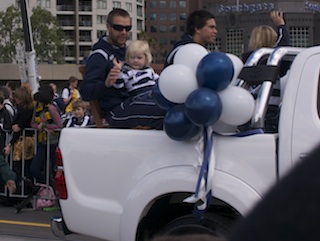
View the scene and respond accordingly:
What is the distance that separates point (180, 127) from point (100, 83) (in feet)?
5.37

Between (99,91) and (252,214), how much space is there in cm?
486

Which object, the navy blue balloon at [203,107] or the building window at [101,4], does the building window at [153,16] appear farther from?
the navy blue balloon at [203,107]

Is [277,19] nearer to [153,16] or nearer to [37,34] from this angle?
[37,34]

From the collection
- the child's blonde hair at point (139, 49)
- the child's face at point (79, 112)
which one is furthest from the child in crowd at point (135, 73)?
the child's face at point (79, 112)

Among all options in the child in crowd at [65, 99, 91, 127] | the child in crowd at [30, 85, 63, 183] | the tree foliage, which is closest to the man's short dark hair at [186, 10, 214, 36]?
the child in crowd at [30, 85, 63, 183]

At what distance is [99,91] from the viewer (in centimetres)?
549

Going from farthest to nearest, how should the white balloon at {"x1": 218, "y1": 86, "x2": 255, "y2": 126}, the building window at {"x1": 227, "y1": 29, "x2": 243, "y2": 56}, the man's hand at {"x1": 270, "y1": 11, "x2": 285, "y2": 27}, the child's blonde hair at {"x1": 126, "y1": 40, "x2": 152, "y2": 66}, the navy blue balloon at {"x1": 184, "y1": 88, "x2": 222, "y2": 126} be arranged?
the building window at {"x1": 227, "y1": 29, "x2": 243, "y2": 56} < the man's hand at {"x1": 270, "y1": 11, "x2": 285, "y2": 27} < the child's blonde hair at {"x1": 126, "y1": 40, "x2": 152, "y2": 66} < the white balloon at {"x1": 218, "y1": 86, "x2": 255, "y2": 126} < the navy blue balloon at {"x1": 184, "y1": 88, "x2": 222, "y2": 126}

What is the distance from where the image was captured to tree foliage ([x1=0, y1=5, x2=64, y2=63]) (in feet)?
215

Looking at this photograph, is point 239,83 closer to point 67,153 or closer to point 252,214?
point 67,153

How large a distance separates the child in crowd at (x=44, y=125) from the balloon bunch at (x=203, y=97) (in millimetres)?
4536

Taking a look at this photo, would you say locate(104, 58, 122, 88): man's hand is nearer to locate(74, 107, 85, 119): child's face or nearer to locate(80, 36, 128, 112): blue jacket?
locate(80, 36, 128, 112): blue jacket

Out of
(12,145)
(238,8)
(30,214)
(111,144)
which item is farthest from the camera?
(238,8)

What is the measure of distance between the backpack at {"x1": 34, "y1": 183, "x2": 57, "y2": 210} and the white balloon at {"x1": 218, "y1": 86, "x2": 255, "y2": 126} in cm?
491

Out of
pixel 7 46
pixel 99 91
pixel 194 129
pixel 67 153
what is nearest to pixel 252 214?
pixel 194 129
